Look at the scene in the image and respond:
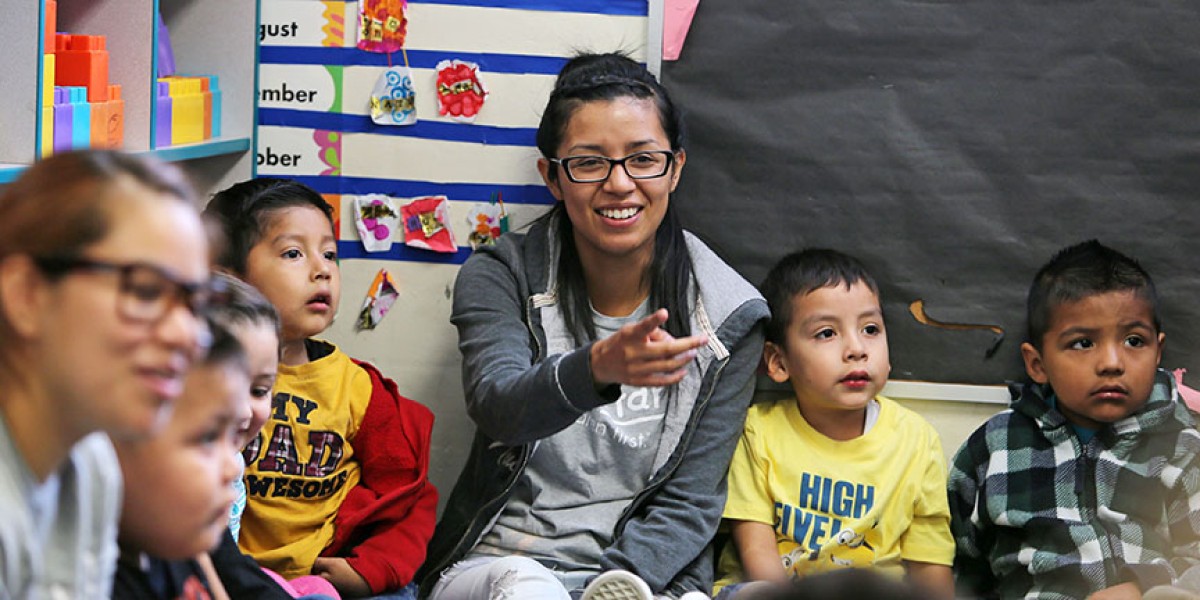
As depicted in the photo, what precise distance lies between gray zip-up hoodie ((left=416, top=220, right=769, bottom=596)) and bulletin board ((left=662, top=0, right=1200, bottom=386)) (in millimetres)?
246

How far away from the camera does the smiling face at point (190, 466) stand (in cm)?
83

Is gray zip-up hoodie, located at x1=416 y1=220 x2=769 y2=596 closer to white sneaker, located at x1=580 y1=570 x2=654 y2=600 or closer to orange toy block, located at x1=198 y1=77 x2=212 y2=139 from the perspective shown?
white sneaker, located at x1=580 y1=570 x2=654 y2=600

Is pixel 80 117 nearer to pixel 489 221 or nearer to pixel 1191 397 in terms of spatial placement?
pixel 489 221

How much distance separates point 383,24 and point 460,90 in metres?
0.18

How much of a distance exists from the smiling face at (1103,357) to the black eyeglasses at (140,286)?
1571 millimetres

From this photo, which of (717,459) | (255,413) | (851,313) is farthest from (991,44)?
(255,413)

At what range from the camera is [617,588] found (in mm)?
1697

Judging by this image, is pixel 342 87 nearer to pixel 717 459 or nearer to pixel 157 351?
pixel 717 459

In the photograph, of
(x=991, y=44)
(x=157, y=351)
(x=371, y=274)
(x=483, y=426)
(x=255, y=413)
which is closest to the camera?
(x=157, y=351)

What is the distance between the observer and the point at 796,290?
2012mm

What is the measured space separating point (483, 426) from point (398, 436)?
0.20 metres

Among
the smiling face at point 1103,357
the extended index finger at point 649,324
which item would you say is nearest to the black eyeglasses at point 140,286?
the extended index finger at point 649,324

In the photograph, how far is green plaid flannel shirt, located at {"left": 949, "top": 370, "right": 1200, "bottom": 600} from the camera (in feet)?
6.17

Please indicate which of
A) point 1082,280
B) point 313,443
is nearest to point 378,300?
point 313,443
